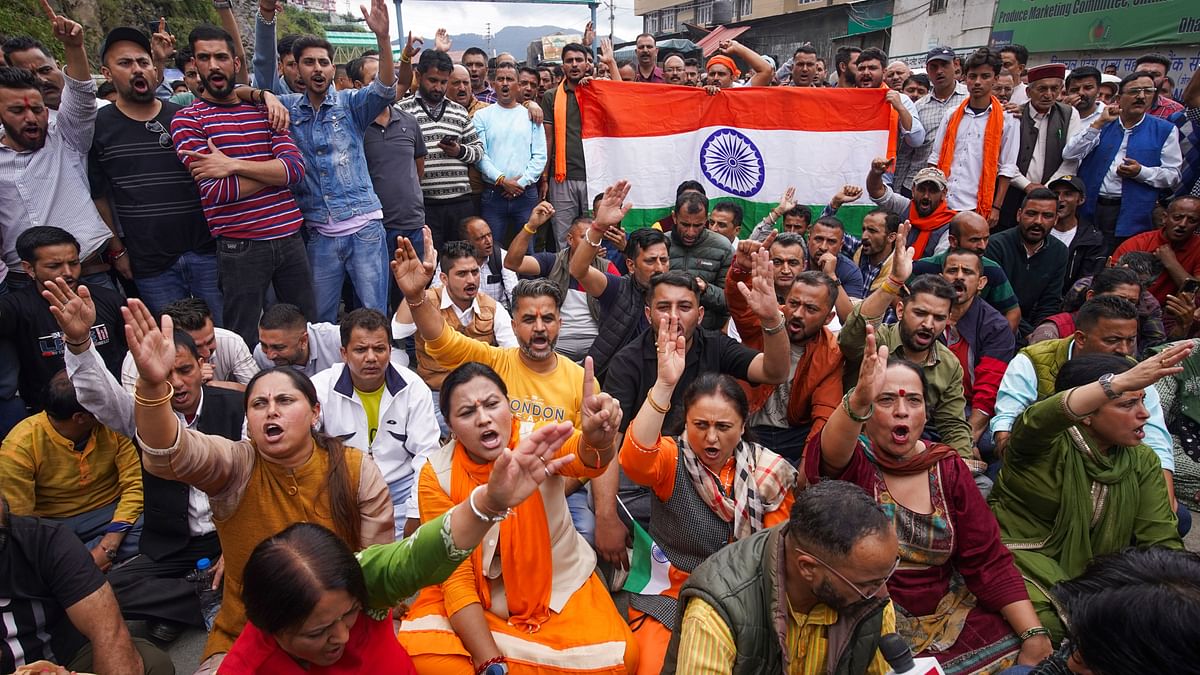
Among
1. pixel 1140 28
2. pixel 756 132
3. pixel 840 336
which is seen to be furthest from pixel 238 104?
pixel 1140 28

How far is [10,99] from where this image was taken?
4102mm

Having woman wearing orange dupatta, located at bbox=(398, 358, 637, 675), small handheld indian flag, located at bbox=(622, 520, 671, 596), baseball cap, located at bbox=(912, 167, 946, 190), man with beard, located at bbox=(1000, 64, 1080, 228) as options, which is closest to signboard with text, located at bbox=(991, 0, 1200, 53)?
man with beard, located at bbox=(1000, 64, 1080, 228)

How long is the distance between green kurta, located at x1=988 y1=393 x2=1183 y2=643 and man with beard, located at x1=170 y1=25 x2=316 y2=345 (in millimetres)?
4431

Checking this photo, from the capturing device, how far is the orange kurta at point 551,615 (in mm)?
2590

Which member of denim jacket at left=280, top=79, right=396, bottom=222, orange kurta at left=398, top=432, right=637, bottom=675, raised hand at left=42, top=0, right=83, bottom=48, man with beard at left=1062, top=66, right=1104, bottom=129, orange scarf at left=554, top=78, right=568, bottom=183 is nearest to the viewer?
orange kurta at left=398, top=432, right=637, bottom=675

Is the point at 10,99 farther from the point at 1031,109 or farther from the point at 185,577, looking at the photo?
the point at 1031,109

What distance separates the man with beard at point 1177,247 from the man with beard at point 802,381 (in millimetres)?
3246

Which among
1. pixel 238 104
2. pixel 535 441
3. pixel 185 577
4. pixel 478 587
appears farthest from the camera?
pixel 238 104

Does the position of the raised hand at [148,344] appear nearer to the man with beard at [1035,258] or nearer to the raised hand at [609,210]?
the raised hand at [609,210]

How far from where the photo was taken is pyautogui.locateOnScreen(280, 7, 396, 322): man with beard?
480 centimetres

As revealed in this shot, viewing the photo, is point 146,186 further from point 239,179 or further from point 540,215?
point 540,215

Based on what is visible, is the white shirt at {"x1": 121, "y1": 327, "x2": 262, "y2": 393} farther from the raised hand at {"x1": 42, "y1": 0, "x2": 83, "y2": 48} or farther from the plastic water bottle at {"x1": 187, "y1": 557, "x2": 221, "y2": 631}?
the raised hand at {"x1": 42, "y1": 0, "x2": 83, "y2": 48}

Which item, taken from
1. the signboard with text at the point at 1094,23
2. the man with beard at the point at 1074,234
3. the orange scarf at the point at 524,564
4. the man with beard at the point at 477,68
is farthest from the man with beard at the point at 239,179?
the signboard with text at the point at 1094,23

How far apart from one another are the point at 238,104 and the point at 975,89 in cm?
599
